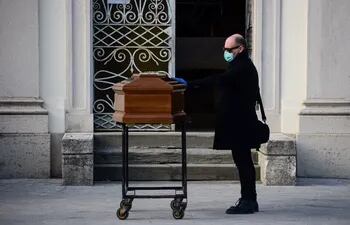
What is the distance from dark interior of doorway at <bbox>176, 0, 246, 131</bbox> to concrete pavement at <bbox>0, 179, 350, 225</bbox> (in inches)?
209

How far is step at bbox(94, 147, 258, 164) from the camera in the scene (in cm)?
1143

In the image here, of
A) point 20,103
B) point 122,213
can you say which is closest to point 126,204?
point 122,213

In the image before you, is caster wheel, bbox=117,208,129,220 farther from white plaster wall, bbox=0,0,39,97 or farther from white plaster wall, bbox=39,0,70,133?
white plaster wall, bbox=0,0,39,97

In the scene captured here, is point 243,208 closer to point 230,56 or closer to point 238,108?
point 238,108

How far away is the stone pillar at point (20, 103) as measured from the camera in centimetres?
1143

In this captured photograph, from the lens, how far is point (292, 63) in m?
11.8

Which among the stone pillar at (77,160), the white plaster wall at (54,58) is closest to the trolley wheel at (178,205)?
the stone pillar at (77,160)

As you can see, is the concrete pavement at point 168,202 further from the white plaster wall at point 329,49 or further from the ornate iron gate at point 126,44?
the ornate iron gate at point 126,44

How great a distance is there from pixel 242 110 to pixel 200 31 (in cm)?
756

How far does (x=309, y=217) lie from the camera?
29.6 feet

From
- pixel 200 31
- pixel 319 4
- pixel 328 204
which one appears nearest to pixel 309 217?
pixel 328 204

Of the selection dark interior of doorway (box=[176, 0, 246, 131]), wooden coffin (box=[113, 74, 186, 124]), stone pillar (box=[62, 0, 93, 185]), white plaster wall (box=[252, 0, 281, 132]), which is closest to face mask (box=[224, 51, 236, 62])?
wooden coffin (box=[113, 74, 186, 124])

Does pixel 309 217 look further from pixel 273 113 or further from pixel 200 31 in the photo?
pixel 200 31

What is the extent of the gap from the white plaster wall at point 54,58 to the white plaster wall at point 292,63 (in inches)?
122
